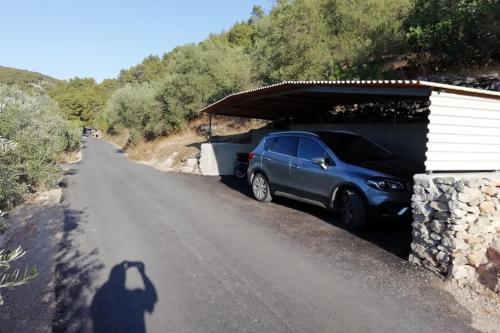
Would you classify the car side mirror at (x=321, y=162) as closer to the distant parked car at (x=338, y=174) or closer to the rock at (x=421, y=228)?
the distant parked car at (x=338, y=174)

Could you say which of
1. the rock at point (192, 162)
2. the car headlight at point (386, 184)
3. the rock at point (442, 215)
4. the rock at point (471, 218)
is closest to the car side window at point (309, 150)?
the car headlight at point (386, 184)

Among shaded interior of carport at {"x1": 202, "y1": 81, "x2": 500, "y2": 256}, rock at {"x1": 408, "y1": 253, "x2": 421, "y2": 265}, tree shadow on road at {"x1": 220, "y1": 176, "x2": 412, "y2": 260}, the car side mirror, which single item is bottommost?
tree shadow on road at {"x1": 220, "y1": 176, "x2": 412, "y2": 260}

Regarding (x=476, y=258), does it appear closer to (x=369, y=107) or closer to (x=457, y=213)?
(x=457, y=213)

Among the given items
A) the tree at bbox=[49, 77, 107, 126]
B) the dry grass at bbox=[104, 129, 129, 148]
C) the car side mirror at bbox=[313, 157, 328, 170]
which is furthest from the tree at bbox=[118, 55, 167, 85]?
the car side mirror at bbox=[313, 157, 328, 170]

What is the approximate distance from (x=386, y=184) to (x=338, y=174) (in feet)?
2.99

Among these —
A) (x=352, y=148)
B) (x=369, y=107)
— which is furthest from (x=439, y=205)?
(x=369, y=107)

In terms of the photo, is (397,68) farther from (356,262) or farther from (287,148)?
(356,262)

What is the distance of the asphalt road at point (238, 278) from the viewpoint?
157 inches

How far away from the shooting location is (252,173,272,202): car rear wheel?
31.9 feet

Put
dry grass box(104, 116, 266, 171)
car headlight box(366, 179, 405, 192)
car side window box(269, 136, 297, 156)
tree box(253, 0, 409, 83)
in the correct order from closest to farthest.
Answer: car headlight box(366, 179, 405, 192), car side window box(269, 136, 297, 156), tree box(253, 0, 409, 83), dry grass box(104, 116, 266, 171)

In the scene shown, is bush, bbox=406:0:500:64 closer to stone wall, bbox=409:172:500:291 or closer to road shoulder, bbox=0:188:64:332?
stone wall, bbox=409:172:500:291

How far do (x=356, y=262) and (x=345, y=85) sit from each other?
3.41m

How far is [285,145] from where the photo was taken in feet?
29.5

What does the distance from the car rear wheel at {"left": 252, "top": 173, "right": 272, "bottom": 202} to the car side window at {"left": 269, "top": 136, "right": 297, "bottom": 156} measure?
85 centimetres
